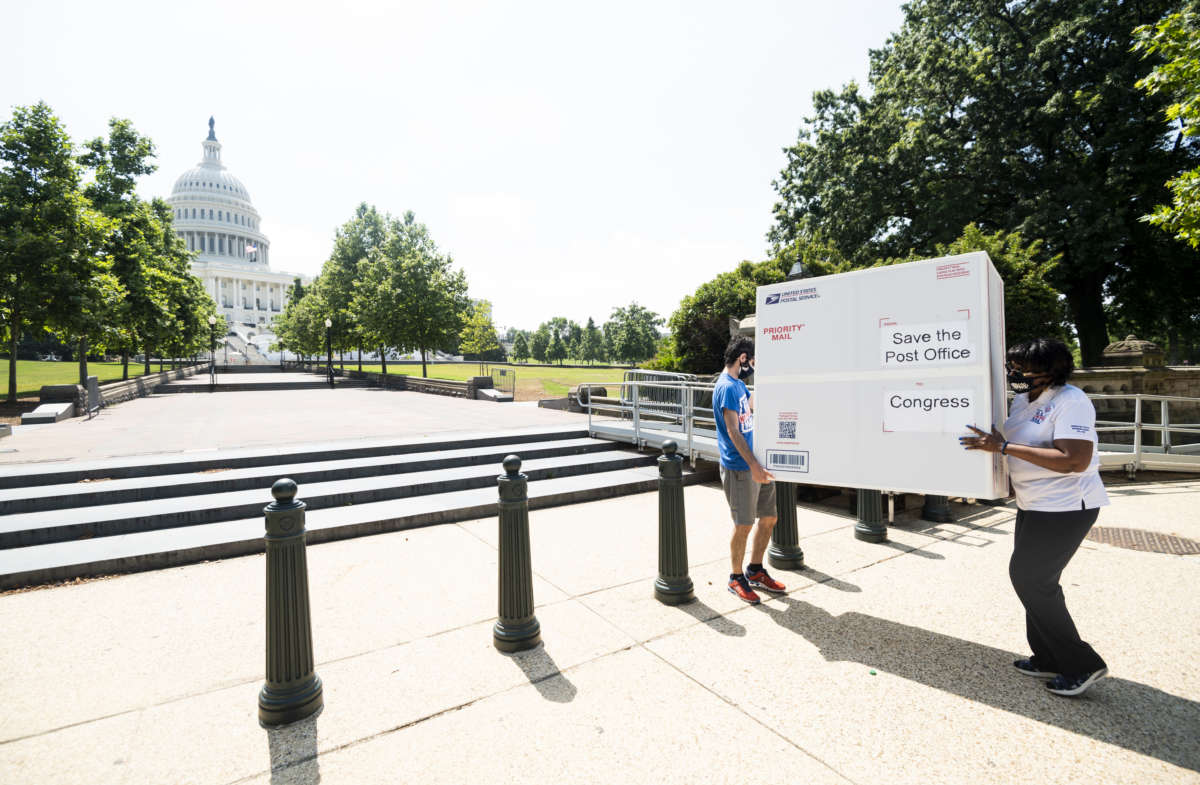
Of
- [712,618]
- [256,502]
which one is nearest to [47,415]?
[256,502]

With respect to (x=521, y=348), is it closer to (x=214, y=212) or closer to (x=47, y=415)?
(x=214, y=212)

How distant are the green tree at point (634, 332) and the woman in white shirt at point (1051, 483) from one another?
270 ft

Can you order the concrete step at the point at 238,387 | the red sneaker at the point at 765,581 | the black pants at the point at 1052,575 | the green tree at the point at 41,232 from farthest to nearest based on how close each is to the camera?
the concrete step at the point at 238,387 → the green tree at the point at 41,232 → the red sneaker at the point at 765,581 → the black pants at the point at 1052,575

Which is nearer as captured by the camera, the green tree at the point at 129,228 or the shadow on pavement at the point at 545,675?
the shadow on pavement at the point at 545,675

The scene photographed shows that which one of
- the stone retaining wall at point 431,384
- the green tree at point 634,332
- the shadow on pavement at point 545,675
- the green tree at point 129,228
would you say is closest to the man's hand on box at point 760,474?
the shadow on pavement at point 545,675

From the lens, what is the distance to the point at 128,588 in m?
4.71

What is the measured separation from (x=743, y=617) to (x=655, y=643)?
0.79m

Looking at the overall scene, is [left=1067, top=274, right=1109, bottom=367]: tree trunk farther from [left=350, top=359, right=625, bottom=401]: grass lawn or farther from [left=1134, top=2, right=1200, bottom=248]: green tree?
[left=350, top=359, right=625, bottom=401]: grass lawn

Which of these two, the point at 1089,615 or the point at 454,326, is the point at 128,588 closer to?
the point at 1089,615

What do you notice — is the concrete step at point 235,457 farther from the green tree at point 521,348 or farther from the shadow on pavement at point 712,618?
the green tree at point 521,348

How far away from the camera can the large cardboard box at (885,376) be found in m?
3.12

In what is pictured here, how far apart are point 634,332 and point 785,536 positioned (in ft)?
269

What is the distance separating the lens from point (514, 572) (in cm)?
363

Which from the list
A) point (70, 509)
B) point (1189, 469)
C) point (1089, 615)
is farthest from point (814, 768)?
point (1189, 469)
